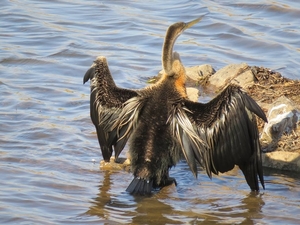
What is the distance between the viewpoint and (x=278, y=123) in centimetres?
789

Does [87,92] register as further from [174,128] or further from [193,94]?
[174,128]

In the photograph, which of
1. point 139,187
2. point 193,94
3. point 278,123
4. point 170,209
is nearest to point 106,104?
point 139,187

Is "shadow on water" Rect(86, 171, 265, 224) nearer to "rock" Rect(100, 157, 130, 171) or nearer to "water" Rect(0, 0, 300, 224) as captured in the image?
"water" Rect(0, 0, 300, 224)

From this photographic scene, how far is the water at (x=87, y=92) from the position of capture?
21.8ft

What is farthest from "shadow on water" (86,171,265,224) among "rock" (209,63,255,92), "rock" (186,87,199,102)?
"rock" (209,63,255,92)

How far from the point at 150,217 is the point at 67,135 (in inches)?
90.1

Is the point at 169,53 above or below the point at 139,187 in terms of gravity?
above

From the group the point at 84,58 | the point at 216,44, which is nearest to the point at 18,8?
the point at 84,58

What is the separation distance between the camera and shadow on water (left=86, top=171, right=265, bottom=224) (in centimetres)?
644

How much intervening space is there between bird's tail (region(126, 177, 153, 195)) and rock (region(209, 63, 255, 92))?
10.7ft

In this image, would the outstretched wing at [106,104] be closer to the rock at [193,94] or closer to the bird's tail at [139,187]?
the bird's tail at [139,187]

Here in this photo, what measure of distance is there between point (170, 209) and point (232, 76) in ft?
12.3

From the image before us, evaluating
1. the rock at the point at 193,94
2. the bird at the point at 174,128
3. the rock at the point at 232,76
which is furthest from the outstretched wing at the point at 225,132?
the rock at the point at 232,76

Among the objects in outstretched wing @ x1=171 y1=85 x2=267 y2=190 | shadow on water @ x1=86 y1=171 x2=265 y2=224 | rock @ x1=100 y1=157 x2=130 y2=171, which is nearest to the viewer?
shadow on water @ x1=86 y1=171 x2=265 y2=224
